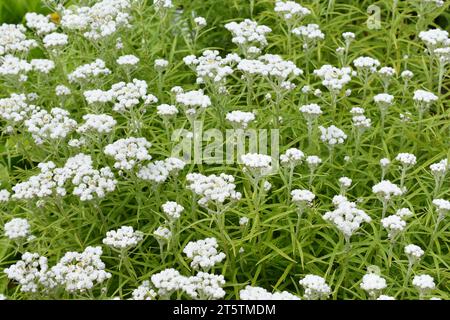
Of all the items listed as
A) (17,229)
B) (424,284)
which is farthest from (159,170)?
(424,284)

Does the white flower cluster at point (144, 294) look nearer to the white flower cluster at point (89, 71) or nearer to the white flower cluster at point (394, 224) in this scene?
the white flower cluster at point (394, 224)

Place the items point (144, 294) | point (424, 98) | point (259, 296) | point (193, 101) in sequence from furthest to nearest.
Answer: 1. point (424, 98)
2. point (193, 101)
3. point (144, 294)
4. point (259, 296)

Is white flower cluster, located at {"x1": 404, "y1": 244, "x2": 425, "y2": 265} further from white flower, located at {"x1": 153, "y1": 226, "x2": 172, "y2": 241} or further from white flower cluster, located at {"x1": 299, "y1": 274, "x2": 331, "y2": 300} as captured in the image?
white flower, located at {"x1": 153, "y1": 226, "x2": 172, "y2": 241}

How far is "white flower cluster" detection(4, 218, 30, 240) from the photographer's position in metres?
4.16

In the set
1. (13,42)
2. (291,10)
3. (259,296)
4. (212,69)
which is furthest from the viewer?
(13,42)

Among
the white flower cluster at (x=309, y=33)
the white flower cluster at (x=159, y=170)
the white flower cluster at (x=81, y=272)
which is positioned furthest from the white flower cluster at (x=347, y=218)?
the white flower cluster at (x=309, y=33)

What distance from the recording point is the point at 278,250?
13.7ft

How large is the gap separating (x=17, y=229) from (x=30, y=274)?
0.34 m

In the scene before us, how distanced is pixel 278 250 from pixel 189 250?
1.84ft

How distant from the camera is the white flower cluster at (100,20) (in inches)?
205

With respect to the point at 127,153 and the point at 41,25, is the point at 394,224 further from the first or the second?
the point at 41,25

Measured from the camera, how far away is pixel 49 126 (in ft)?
14.7
